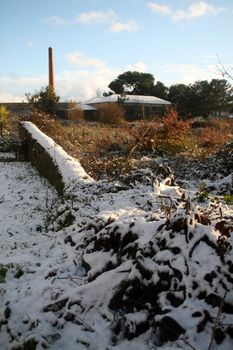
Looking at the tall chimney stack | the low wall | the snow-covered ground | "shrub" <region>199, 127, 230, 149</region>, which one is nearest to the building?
the tall chimney stack

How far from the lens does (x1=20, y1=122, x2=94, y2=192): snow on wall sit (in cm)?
764

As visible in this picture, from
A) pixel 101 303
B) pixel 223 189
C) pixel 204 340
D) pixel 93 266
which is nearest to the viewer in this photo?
pixel 204 340

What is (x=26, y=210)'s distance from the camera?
298 inches

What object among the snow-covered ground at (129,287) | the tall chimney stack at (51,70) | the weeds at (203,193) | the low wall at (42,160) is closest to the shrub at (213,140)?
the low wall at (42,160)

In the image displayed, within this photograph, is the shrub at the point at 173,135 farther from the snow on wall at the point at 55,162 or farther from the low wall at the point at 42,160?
the low wall at the point at 42,160

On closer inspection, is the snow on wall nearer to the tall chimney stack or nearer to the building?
the building

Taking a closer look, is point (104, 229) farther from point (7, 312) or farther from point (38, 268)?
point (7, 312)

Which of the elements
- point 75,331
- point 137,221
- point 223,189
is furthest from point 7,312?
point 223,189

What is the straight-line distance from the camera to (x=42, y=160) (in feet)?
37.3

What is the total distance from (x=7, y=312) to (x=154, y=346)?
146 cm

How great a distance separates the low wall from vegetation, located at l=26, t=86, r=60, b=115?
14.5 meters

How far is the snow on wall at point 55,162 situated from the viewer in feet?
25.1

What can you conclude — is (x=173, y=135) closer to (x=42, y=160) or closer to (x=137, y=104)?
(x=42, y=160)

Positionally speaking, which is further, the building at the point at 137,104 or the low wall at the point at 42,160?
the building at the point at 137,104
